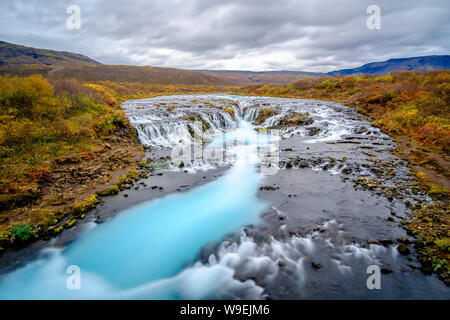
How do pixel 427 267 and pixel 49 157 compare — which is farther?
pixel 49 157

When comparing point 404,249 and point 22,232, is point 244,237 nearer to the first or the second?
point 404,249

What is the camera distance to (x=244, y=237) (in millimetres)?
7195

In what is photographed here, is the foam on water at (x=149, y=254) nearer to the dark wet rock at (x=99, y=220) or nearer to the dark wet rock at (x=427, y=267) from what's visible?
the dark wet rock at (x=99, y=220)

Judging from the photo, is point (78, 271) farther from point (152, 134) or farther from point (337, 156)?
point (337, 156)

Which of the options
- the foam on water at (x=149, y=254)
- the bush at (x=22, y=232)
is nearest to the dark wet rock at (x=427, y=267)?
the foam on water at (x=149, y=254)

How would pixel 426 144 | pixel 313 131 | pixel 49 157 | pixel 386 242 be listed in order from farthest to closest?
pixel 313 131, pixel 426 144, pixel 49 157, pixel 386 242

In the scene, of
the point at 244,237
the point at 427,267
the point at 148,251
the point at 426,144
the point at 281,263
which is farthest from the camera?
the point at 426,144

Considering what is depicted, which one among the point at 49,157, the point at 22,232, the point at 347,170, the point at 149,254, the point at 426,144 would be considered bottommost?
the point at 149,254

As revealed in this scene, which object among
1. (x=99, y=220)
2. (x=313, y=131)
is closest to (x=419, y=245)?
(x=99, y=220)

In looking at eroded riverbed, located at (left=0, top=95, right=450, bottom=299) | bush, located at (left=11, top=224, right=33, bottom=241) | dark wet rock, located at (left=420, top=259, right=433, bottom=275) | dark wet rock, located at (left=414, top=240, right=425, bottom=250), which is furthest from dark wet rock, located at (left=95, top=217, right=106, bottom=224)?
dark wet rock, located at (left=414, top=240, right=425, bottom=250)

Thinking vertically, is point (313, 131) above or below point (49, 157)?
above

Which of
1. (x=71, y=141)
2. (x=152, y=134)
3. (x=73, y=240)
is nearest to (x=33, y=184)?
(x=73, y=240)

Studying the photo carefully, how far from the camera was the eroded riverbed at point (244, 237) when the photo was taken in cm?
554
